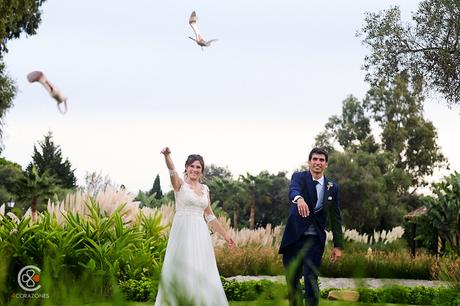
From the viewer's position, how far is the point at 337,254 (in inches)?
320

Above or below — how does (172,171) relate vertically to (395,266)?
above

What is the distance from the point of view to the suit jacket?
822cm

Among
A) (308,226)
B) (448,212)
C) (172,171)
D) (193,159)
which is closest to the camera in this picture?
(308,226)

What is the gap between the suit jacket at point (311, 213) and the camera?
822 cm

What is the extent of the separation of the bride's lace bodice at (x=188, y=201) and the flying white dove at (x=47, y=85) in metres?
6.51

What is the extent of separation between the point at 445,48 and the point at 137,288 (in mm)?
17005

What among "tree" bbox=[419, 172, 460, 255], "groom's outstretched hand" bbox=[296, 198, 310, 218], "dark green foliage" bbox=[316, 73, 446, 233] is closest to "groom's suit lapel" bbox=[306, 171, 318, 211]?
"groom's outstretched hand" bbox=[296, 198, 310, 218]

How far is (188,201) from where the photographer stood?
368 inches

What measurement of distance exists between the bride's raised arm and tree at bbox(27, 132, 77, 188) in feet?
150

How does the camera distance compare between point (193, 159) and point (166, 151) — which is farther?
point (193, 159)

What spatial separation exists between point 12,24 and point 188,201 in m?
23.2

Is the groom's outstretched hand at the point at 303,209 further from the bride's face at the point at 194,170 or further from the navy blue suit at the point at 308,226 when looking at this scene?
the bride's face at the point at 194,170

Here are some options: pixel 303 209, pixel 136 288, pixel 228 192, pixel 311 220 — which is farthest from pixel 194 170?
pixel 228 192

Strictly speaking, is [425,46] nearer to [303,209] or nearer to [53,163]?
[303,209]
